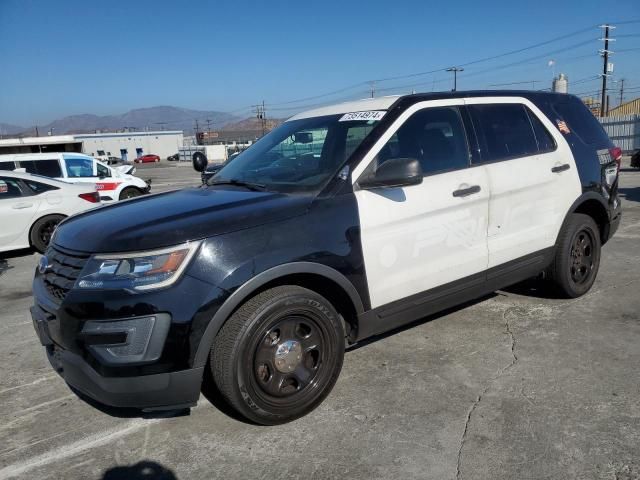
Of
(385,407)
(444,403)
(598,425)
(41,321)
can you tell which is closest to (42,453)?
(41,321)

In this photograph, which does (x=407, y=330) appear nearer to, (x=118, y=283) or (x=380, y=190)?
(x=380, y=190)

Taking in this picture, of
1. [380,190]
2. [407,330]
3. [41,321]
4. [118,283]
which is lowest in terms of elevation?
[407,330]

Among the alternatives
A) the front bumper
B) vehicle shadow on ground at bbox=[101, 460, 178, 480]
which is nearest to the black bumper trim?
the front bumper

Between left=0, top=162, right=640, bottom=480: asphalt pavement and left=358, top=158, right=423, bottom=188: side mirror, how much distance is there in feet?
4.33

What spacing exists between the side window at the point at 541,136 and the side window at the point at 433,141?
2.96 ft

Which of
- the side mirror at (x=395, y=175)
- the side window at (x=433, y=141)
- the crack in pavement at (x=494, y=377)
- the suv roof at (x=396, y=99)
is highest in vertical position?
the suv roof at (x=396, y=99)

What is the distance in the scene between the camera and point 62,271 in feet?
9.53

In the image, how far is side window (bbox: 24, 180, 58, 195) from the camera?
8.88 meters

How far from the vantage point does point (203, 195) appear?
351cm

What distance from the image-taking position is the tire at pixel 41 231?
869 centimetres

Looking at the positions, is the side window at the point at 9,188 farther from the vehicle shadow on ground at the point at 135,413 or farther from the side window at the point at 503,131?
the side window at the point at 503,131

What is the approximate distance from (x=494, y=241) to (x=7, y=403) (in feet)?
11.7

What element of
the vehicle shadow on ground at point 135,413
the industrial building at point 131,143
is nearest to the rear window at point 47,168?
the vehicle shadow on ground at point 135,413

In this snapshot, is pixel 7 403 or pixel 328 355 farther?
pixel 7 403
